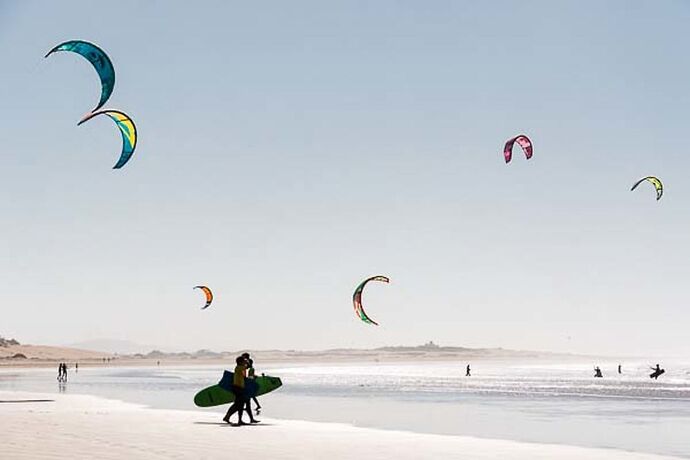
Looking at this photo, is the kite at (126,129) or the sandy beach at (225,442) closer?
the sandy beach at (225,442)

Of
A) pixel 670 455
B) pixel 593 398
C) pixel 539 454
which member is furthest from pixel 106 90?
pixel 593 398

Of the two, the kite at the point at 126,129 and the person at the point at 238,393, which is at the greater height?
the kite at the point at 126,129

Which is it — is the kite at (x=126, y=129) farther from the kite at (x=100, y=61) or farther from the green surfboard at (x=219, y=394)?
the green surfboard at (x=219, y=394)

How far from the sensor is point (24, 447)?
1374 cm

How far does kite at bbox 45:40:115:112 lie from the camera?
18766 millimetres

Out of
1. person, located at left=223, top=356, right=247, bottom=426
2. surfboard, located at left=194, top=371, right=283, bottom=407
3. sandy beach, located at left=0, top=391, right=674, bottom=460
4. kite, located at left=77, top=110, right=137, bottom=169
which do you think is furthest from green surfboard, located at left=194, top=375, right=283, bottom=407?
kite, located at left=77, top=110, right=137, bottom=169

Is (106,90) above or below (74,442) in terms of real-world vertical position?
above

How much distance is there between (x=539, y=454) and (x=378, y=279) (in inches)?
578

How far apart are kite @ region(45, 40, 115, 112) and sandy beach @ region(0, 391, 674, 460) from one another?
6421 mm

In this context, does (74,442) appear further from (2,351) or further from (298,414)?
(2,351)

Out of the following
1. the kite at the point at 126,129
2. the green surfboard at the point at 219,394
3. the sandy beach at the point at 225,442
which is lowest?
the sandy beach at the point at 225,442

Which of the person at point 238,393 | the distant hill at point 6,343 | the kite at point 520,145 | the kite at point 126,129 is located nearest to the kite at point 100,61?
the kite at point 126,129

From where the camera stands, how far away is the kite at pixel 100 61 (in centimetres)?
1877

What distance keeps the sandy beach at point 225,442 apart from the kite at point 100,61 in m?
6.42
